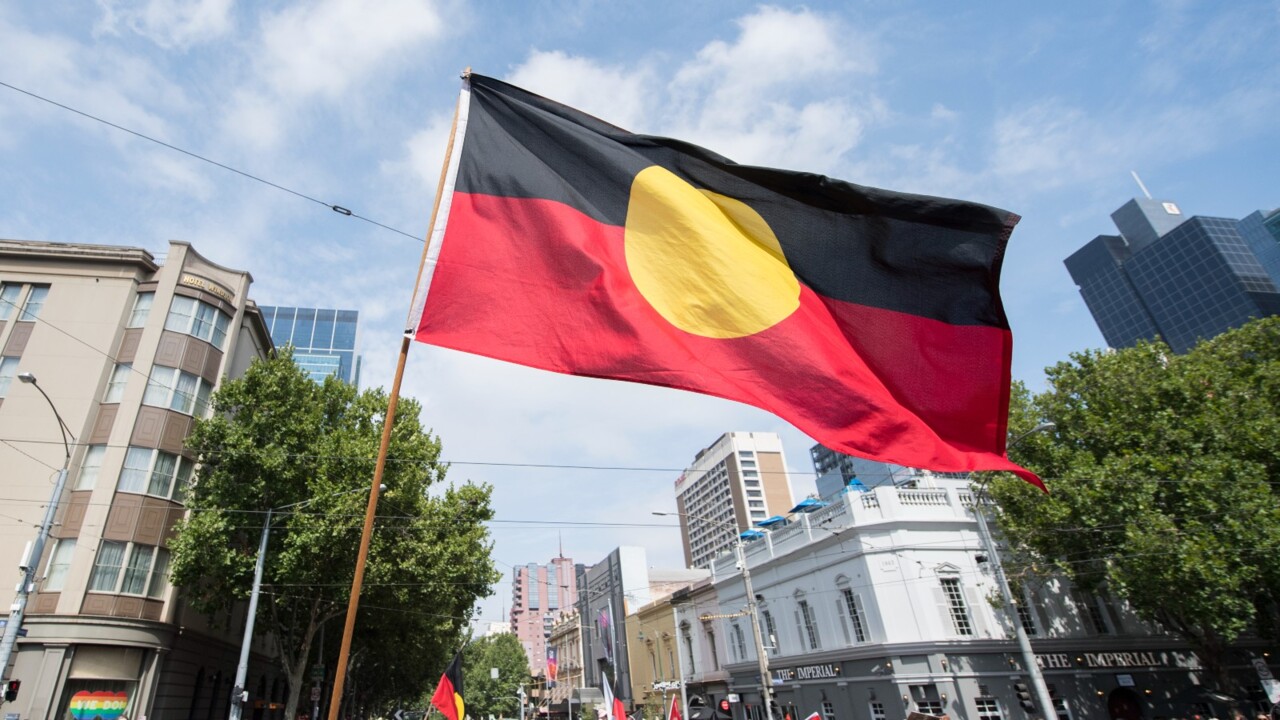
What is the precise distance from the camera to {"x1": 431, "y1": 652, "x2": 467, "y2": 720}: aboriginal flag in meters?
18.6

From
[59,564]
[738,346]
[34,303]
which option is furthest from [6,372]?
[738,346]

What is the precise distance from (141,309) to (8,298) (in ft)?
16.3

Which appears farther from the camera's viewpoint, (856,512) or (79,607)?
(856,512)

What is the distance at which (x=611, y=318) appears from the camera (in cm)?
562

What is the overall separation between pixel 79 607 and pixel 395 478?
1052cm

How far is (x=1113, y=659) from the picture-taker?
28.9 meters

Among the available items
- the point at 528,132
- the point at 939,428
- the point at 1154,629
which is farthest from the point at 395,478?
the point at 1154,629

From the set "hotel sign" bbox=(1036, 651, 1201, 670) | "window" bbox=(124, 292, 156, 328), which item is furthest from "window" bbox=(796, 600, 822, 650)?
"window" bbox=(124, 292, 156, 328)

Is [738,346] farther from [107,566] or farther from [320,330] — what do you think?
[320,330]

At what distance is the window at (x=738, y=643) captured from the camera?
3856 cm

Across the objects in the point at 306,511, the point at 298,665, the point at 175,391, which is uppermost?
the point at 175,391

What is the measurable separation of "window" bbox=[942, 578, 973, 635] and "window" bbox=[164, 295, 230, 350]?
32.2 meters

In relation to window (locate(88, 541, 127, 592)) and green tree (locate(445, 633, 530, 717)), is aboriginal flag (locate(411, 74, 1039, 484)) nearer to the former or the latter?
window (locate(88, 541, 127, 592))

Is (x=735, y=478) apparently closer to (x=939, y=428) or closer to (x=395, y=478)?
(x=395, y=478)
